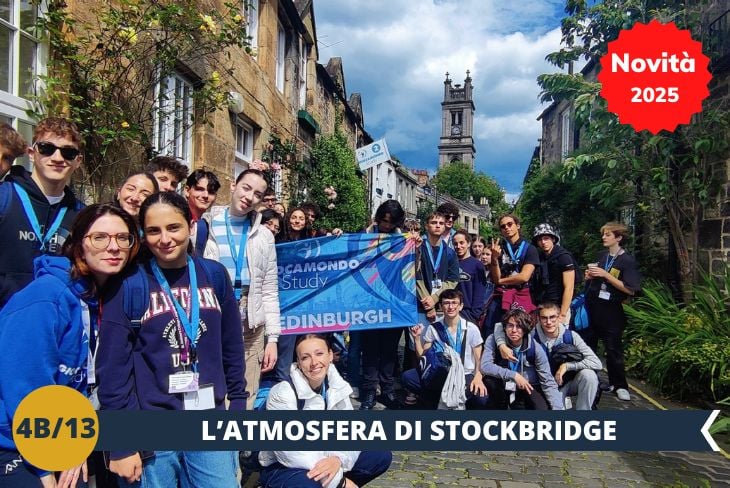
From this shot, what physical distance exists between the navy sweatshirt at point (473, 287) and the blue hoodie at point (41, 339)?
4.52m

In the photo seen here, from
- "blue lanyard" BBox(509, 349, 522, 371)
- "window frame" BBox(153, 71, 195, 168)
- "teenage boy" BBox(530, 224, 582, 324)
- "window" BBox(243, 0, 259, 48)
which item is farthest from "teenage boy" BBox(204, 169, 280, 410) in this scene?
"window" BBox(243, 0, 259, 48)

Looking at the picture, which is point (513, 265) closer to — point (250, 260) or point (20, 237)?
point (250, 260)

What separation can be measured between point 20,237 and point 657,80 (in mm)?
8475

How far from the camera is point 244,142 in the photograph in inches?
394

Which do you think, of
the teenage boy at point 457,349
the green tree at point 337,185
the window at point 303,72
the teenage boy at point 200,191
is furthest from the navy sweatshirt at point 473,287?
the window at point 303,72

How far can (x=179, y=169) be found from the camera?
377cm

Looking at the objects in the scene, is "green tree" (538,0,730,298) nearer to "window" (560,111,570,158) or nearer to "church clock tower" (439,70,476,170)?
"window" (560,111,570,158)

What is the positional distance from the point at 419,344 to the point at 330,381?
2.49 meters

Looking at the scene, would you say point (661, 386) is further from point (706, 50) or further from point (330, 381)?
point (706, 50)

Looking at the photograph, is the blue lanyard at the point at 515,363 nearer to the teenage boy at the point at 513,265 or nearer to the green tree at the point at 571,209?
the teenage boy at the point at 513,265

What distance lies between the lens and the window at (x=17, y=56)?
13.9ft

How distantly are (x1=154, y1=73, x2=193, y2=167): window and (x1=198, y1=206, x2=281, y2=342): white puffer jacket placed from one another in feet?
9.82

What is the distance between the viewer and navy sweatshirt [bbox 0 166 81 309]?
2.56 m

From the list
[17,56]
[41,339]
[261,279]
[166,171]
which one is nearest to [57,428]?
[41,339]
